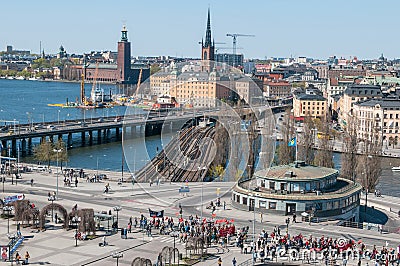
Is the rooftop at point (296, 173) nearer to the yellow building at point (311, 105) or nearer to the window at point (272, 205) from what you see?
the window at point (272, 205)

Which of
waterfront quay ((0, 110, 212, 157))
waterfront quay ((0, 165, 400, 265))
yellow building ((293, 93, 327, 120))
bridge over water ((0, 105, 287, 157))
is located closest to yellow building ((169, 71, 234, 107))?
bridge over water ((0, 105, 287, 157))

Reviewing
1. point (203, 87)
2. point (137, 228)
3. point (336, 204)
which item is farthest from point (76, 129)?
point (336, 204)

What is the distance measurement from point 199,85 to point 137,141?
74.2 feet

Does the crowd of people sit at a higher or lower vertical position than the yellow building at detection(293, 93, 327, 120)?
lower

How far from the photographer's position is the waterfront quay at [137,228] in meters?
26.2

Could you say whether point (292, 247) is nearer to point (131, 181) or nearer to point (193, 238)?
point (193, 238)

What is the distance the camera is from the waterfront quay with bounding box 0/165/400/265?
26172 mm

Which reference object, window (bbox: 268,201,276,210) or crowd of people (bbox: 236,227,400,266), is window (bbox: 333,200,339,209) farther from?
crowd of people (bbox: 236,227,400,266)

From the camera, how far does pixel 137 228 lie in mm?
30297

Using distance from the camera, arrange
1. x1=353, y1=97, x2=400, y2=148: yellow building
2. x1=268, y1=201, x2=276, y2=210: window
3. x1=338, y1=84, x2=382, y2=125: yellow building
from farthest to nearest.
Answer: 1. x1=338, y1=84, x2=382, y2=125: yellow building
2. x1=353, y1=97, x2=400, y2=148: yellow building
3. x1=268, y1=201, x2=276, y2=210: window

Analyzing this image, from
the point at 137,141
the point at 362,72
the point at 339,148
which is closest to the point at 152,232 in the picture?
the point at 339,148

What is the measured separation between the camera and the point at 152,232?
2958 centimetres

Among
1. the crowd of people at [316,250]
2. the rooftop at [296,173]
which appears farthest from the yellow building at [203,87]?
the crowd of people at [316,250]

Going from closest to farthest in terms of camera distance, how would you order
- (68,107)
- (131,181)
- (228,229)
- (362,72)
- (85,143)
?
(228,229) < (131,181) < (85,143) < (68,107) < (362,72)
